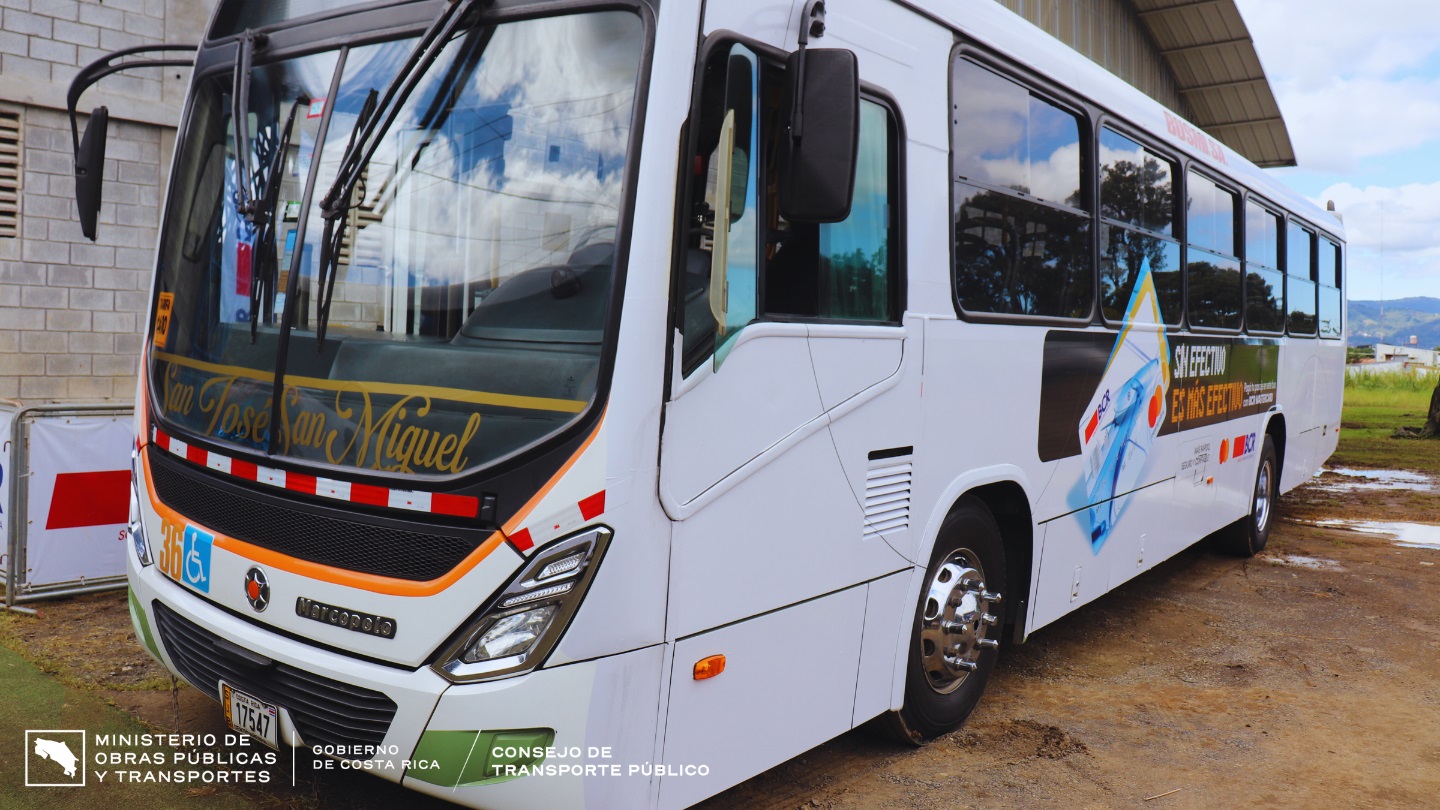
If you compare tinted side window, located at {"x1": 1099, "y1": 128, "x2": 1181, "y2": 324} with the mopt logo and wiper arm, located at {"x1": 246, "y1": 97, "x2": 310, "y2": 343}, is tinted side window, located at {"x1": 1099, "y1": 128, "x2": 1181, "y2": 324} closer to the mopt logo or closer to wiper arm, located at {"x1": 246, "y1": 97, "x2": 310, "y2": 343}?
wiper arm, located at {"x1": 246, "y1": 97, "x2": 310, "y2": 343}

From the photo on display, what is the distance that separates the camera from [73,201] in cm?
827

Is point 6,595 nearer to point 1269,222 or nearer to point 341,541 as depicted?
point 341,541

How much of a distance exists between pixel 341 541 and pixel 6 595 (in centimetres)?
385

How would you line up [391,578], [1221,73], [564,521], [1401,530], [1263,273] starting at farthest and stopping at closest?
[1221,73] → [1401,530] → [1263,273] → [391,578] → [564,521]

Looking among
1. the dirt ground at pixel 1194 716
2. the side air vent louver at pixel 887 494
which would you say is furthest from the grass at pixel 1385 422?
the side air vent louver at pixel 887 494

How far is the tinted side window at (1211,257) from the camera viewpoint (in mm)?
6551

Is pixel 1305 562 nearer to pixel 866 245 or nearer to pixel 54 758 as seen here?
pixel 866 245

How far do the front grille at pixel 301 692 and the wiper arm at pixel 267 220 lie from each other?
38.0 inches

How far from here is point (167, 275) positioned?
12.7ft

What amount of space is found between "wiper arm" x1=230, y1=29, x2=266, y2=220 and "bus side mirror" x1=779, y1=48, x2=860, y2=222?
1.73 meters

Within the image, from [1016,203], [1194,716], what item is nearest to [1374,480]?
[1194,716]

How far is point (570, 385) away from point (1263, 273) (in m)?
7.01

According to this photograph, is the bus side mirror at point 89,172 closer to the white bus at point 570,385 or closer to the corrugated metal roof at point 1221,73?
the white bus at point 570,385

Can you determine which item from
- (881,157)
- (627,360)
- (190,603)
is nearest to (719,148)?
(627,360)
